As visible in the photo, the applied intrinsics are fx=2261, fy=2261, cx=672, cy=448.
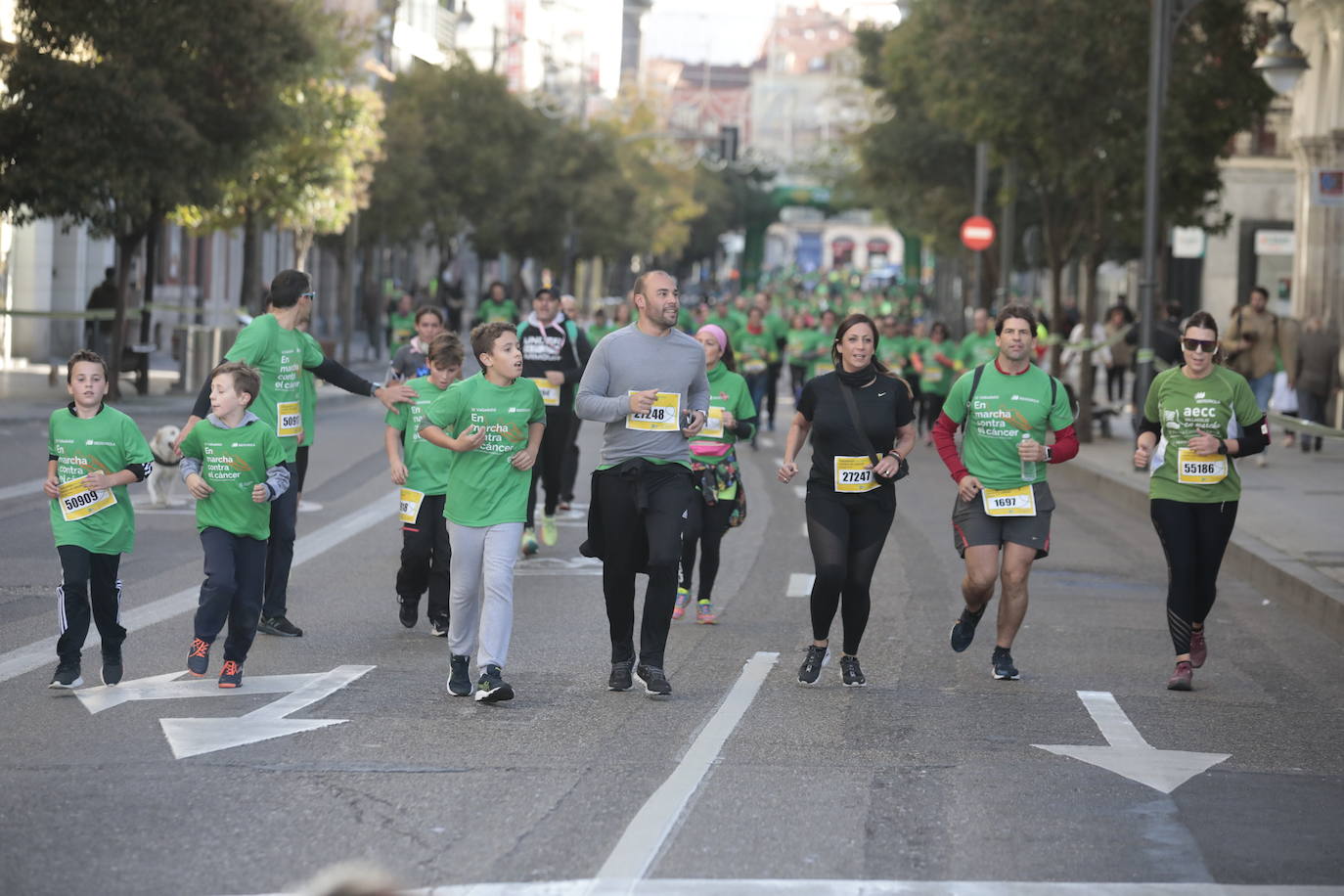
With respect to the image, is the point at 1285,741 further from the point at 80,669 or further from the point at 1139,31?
the point at 1139,31

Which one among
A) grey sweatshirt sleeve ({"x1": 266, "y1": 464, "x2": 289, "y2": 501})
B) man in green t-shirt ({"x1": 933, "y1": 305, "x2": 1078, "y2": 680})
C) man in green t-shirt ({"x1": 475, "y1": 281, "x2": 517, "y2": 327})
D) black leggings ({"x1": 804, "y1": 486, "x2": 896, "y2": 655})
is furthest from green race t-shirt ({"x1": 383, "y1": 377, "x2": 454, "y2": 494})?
man in green t-shirt ({"x1": 475, "y1": 281, "x2": 517, "y2": 327})

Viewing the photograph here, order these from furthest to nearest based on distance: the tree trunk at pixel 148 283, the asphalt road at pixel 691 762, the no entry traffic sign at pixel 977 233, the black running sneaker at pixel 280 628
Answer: the no entry traffic sign at pixel 977 233 < the tree trunk at pixel 148 283 < the black running sneaker at pixel 280 628 < the asphalt road at pixel 691 762

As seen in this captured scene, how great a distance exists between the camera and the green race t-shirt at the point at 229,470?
9.33 metres

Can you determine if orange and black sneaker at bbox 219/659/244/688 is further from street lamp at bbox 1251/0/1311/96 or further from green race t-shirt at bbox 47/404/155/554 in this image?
street lamp at bbox 1251/0/1311/96

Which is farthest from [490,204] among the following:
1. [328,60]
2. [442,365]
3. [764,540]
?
[442,365]

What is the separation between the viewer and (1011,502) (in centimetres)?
1004

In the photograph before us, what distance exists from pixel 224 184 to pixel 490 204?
3168 centimetres

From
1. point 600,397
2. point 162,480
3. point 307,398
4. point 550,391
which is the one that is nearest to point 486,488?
point 600,397

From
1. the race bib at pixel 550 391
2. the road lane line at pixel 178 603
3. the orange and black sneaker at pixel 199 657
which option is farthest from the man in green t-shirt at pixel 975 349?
the orange and black sneaker at pixel 199 657

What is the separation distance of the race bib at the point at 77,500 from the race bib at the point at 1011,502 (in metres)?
3.84

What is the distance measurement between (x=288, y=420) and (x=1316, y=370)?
1761 centimetres

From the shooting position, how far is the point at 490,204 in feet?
215

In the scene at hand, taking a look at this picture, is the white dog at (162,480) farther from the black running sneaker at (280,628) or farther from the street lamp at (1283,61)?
the street lamp at (1283,61)

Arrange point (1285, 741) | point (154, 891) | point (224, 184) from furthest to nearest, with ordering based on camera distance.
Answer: point (224, 184)
point (1285, 741)
point (154, 891)
